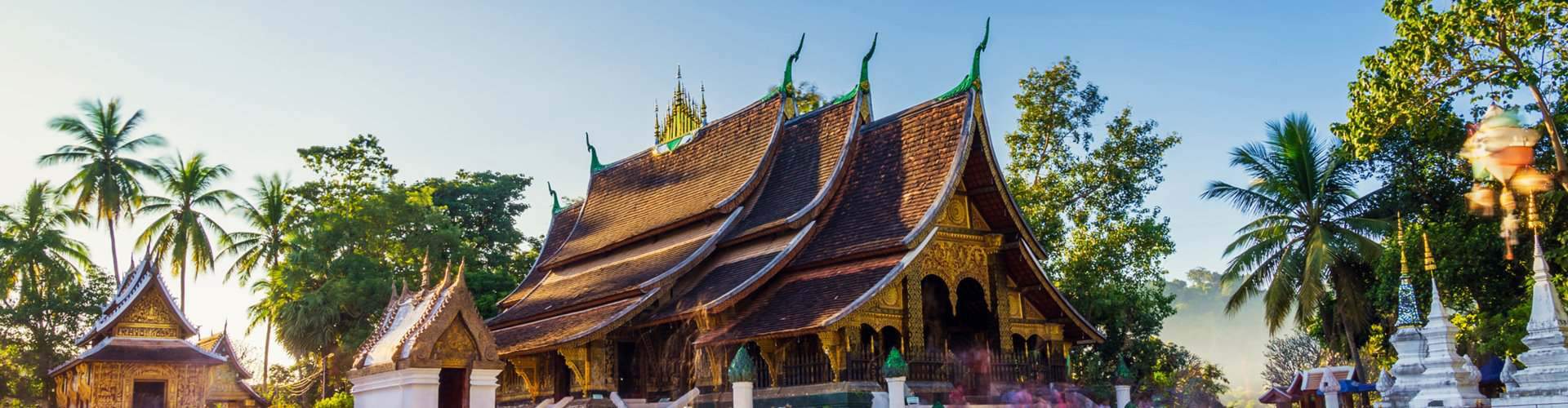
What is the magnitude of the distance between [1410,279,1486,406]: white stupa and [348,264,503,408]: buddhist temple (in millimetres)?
9583

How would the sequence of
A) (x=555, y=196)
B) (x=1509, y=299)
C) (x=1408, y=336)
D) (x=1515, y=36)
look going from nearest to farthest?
1. (x=1408, y=336)
2. (x=1515, y=36)
3. (x=1509, y=299)
4. (x=555, y=196)

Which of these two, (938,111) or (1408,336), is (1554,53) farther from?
(938,111)

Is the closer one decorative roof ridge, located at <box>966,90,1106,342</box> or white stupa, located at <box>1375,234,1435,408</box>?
white stupa, located at <box>1375,234,1435,408</box>

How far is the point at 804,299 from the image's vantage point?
14594 millimetres

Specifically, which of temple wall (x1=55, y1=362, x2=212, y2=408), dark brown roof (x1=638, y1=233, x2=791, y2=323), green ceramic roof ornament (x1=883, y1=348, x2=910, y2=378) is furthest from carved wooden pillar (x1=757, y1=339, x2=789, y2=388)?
temple wall (x1=55, y1=362, x2=212, y2=408)

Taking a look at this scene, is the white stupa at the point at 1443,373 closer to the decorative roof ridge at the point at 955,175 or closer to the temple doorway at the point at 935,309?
the decorative roof ridge at the point at 955,175

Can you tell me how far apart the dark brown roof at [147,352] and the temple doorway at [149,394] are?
43 cm

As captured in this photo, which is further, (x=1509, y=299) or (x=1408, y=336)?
(x=1509, y=299)

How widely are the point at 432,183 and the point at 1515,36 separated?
98.8 feet

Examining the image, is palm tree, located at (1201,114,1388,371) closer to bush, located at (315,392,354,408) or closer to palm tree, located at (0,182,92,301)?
bush, located at (315,392,354,408)

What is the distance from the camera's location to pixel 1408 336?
1409cm

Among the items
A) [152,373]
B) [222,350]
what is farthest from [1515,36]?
[222,350]

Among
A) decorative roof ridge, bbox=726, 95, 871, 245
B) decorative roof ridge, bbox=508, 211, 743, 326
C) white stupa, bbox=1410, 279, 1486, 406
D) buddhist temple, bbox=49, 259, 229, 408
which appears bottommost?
white stupa, bbox=1410, 279, 1486, 406

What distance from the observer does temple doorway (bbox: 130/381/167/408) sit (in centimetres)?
1747
